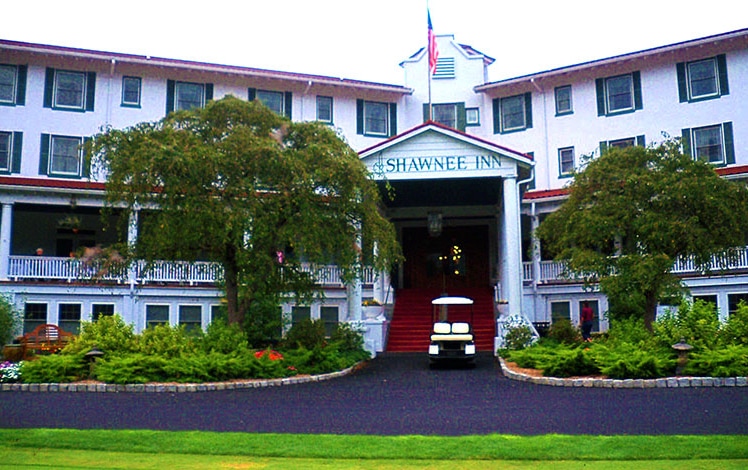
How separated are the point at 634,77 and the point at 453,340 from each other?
1693 centimetres

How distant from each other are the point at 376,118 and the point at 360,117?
31.2 inches

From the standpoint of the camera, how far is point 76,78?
3128cm

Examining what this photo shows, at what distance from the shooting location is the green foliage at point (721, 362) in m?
15.3

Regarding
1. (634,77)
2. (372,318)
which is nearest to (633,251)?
(372,318)

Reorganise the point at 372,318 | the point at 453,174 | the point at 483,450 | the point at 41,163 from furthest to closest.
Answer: the point at 41,163
the point at 372,318
the point at 453,174
the point at 483,450

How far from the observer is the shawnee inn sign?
79.5 feet

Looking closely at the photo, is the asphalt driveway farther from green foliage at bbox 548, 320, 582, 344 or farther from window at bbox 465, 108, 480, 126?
window at bbox 465, 108, 480, 126

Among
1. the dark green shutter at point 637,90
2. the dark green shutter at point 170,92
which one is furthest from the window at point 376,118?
the dark green shutter at point 637,90

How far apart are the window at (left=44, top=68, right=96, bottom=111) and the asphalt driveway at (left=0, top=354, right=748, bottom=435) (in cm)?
1776

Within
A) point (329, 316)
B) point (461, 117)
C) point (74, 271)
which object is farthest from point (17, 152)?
point (461, 117)

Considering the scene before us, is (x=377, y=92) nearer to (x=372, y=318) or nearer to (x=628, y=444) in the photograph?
(x=372, y=318)

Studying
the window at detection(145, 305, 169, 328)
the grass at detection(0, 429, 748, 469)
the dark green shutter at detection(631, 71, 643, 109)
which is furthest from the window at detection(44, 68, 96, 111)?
the grass at detection(0, 429, 748, 469)

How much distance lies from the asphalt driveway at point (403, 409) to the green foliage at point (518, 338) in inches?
198

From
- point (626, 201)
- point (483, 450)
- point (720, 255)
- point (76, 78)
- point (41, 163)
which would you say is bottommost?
point (483, 450)
